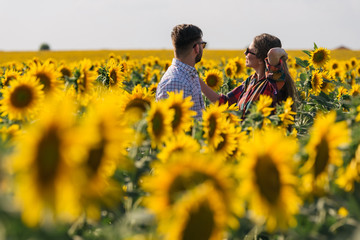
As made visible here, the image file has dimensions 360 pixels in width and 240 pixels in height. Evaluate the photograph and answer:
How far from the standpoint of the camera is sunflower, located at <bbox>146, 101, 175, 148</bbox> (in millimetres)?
1977

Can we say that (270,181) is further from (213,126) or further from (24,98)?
(24,98)

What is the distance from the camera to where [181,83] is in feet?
14.5

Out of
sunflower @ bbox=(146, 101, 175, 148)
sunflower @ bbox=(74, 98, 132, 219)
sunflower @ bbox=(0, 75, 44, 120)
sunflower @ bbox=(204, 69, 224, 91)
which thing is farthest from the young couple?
sunflower @ bbox=(74, 98, 132, 219)

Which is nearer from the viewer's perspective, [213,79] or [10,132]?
[10,132]

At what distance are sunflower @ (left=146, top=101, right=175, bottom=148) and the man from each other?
242cm

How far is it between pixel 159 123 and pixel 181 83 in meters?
2.45

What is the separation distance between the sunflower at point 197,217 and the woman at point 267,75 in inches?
111

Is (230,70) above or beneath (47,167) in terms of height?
beneath

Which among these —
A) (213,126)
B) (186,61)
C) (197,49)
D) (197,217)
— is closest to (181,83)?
(186,61)

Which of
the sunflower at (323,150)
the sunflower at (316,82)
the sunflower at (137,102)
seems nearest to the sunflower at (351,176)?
the sunflower at (323,150)

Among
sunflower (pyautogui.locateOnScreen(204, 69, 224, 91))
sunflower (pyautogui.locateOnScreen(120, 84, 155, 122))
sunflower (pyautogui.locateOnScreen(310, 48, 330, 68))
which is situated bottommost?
sunflower (pyautogui.locateOnScreen(204, 69, 224, 91))

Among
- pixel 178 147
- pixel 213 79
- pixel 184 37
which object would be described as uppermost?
pixel 184 37

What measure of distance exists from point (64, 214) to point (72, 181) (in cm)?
9

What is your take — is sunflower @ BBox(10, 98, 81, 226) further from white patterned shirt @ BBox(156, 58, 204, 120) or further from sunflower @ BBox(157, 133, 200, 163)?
white patterned shirt @ BBox(156, 58, 204, 120)
